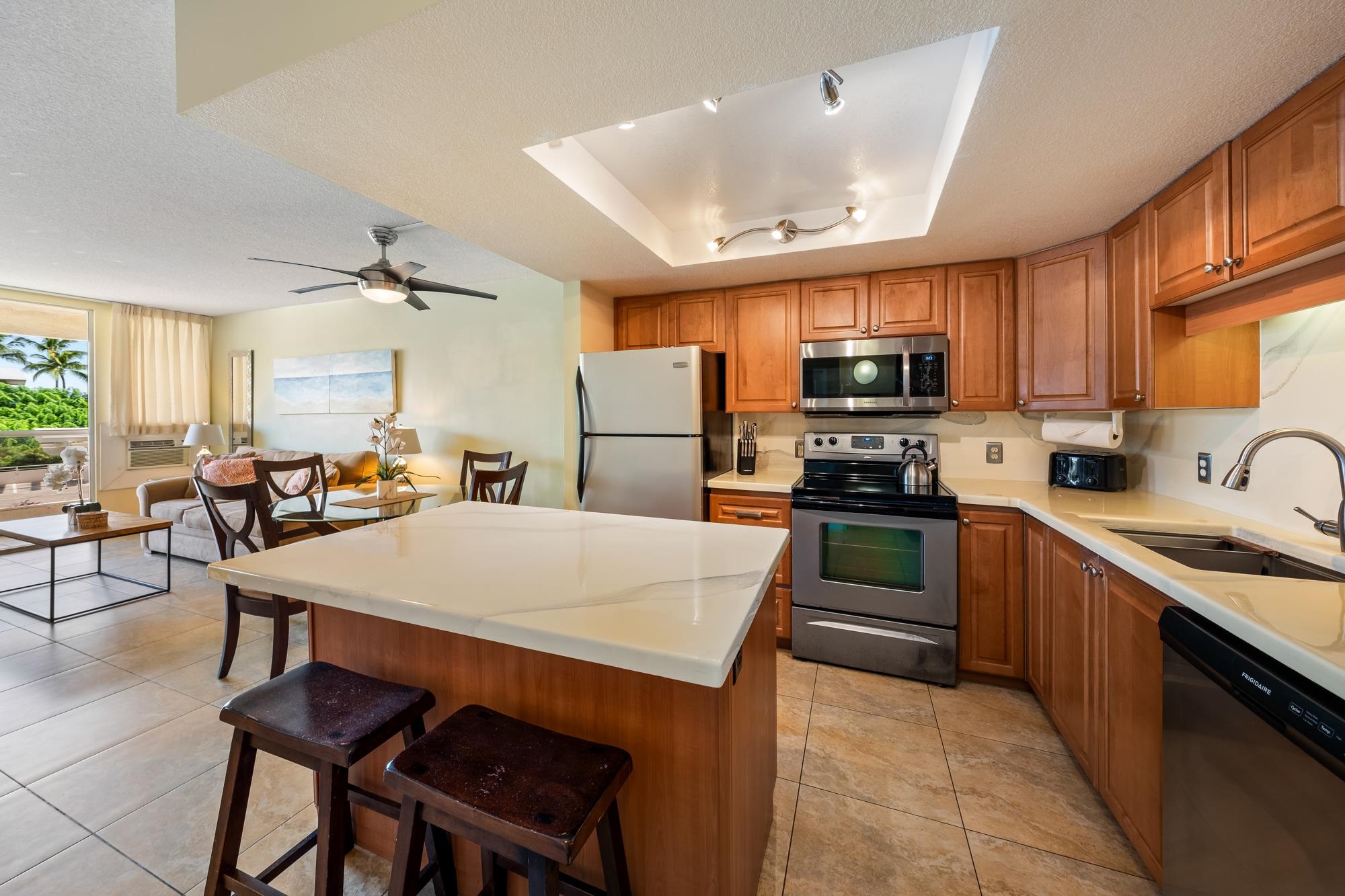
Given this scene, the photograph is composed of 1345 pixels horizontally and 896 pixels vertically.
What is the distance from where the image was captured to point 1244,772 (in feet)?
3.12

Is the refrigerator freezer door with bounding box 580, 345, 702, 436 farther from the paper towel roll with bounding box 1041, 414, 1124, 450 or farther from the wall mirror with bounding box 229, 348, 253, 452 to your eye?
the wall mirror with bounding box 229, 348, 253, 452

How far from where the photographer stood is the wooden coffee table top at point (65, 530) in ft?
10.2

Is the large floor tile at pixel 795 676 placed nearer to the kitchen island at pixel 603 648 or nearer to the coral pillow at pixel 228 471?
the kitchen island at pixel 603 648

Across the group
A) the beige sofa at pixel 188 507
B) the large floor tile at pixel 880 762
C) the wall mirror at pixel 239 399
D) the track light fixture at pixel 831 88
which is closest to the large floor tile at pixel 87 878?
the large floor tile at pixel 880 762

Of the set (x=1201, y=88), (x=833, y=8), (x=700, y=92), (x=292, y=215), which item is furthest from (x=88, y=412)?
(x=1201, y=88)

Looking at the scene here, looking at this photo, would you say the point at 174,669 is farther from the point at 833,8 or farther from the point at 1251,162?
the point at 1251,162

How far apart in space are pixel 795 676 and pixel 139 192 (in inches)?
165

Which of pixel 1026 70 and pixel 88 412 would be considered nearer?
pixel 1026 70

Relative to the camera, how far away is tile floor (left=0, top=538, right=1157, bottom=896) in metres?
1.41

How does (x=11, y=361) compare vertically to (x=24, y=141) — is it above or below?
below

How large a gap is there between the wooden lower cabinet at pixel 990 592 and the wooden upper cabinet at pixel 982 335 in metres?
0.69

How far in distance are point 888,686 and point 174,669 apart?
3447 millimetres

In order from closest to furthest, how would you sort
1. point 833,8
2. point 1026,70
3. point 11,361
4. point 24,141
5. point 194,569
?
point 833,8 < point 1026,70 < point 24,141 < point 194,569 < point 11,361

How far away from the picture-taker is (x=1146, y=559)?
1.33 metres
